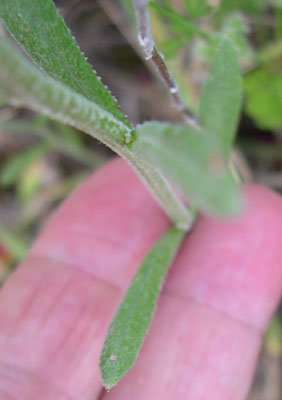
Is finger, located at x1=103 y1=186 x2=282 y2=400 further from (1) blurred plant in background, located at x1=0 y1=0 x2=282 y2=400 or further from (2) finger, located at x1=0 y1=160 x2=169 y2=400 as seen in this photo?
(1) blurred plant in background, located at x1=0 y1=0 x2=282 y2=400

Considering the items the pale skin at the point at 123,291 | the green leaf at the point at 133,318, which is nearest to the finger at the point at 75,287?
the pale skin at the point at 123,291

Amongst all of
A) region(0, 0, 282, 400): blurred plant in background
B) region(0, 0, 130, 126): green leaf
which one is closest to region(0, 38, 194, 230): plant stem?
region(0, 0, 130, 126): green leaf

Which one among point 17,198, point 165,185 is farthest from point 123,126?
point 17,198

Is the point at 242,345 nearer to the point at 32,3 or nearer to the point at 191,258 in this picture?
the point at 191,258

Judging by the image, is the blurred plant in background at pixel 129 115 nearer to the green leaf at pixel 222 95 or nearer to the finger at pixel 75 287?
the finger at pixel 75 287

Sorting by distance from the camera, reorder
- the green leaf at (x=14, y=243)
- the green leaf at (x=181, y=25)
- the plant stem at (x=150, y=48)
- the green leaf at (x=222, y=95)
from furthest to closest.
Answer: the green leaf at (x=14, y=243)
the green leaf at (x=181, y=25)
the green leaf at (x=222, y=95)
the plant stem at (x=150, y=48)

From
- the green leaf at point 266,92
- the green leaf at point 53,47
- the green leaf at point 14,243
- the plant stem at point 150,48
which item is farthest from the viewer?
the green leaf at point 14,243

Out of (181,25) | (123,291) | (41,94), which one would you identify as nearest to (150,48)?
(41,94)
